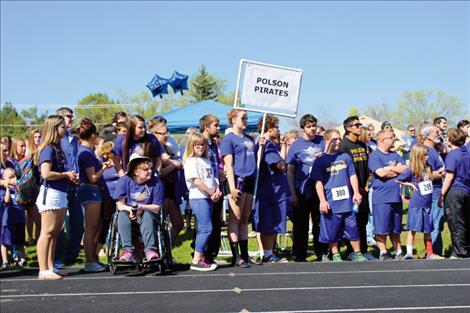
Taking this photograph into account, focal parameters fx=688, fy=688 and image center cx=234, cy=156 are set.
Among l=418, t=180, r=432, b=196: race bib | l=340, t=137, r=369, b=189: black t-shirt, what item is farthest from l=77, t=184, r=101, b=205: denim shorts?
l=418, t=180, r=432, b=196: race bib

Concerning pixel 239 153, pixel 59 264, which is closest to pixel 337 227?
pixel 239 153

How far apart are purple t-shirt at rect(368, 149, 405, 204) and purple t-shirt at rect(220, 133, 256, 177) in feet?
6.73

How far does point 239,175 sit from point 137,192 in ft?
4.75

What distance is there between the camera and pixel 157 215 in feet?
28.6

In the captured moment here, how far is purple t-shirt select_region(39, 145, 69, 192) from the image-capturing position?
8195 millimetres

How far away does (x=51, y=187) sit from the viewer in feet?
27.2

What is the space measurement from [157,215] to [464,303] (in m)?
3.96

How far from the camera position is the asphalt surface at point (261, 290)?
640 cm

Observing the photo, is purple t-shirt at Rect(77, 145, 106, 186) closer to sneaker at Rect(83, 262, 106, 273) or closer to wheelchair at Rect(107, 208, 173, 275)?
wheelchair at Rect(107, 208, 173, 275)

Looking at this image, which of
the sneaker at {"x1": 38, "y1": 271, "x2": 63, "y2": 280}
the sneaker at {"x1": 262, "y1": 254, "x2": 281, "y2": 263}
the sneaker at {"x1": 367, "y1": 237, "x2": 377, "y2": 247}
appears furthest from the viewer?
the sneaker at {"x1": 367, "y1": 237, "x2": 377, "y2": 247}

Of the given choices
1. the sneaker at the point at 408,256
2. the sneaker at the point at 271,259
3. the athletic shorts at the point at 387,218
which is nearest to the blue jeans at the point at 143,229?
the sneaker at the point at 271,259

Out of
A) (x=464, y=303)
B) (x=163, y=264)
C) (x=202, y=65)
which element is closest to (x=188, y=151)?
(x=163, y=264)

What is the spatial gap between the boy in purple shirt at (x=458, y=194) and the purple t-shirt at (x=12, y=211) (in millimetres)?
6511

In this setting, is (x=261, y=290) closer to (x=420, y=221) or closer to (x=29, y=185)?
(x=29, y=185)
